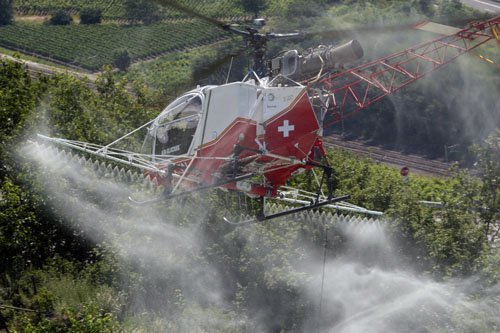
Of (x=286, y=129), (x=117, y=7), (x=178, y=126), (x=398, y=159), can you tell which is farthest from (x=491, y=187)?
(x=117, y=7)

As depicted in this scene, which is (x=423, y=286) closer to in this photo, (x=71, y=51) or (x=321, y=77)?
(x=321, y=77)

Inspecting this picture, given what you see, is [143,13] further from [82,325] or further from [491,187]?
[82,325]

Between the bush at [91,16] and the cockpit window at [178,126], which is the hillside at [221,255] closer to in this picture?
the cockpit window at [178,126]

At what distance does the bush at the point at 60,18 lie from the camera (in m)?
54.8

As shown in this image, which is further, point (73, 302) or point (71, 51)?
point (71, 51)

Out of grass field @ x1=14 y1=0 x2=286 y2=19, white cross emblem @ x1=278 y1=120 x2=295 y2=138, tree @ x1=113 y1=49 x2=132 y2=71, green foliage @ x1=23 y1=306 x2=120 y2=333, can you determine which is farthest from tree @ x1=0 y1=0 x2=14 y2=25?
white cross emblem @ x1=278 y1=120 x2=295 y2=138

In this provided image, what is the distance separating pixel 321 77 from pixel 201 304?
8412mm

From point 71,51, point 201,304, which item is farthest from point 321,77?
point 71,51

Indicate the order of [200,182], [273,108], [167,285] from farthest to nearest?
[167,285] → [200,182] → [273,108]

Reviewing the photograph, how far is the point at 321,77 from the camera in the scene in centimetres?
1212

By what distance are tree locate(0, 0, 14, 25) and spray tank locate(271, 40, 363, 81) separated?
47.3m

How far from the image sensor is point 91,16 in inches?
2175

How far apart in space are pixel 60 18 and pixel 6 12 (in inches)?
183

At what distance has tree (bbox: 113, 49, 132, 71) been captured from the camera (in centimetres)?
4913
